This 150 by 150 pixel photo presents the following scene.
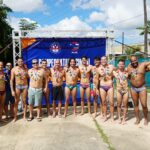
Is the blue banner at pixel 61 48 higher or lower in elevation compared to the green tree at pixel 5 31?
lower

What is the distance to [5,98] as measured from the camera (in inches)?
406

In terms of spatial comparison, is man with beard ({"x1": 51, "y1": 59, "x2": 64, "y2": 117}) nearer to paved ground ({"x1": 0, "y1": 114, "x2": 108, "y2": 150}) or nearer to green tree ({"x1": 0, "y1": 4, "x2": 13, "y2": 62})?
paved ground ({"x1": 0, "y1": 114, "x2": 108, "y2": 150})

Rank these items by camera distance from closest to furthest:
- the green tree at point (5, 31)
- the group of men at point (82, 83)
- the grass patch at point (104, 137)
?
the grass patch at point (104, 137) < the group of men at point (82, 83) < the green tree at point (5, 31)

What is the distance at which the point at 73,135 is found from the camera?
8320mm

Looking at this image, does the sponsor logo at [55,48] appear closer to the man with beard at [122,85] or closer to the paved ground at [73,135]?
the paved ground at [73,135]

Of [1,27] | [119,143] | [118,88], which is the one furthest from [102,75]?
[1,27]

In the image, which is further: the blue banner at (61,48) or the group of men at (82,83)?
the blue banner at (61,48)

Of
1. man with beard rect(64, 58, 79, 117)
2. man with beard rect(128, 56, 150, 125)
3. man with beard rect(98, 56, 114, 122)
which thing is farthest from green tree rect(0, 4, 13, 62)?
man with beard rect(128, 56, 150, 125)

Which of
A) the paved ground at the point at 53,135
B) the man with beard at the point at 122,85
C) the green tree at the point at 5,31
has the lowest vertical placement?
the paved ground at the point at 53,135

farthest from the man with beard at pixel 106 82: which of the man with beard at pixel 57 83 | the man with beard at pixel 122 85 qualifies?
the man with beard at pixel 57 83

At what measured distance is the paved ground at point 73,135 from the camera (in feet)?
24.3

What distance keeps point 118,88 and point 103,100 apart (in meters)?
0.62

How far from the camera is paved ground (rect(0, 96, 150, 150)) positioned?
740cm

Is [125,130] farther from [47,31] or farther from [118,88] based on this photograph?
[47,31]
